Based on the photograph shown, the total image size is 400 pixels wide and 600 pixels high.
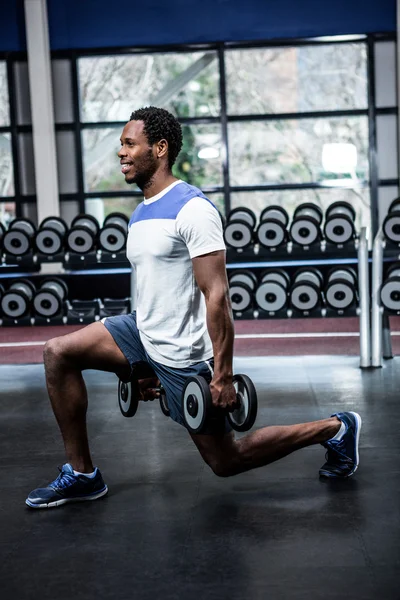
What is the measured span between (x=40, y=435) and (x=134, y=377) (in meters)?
1.14

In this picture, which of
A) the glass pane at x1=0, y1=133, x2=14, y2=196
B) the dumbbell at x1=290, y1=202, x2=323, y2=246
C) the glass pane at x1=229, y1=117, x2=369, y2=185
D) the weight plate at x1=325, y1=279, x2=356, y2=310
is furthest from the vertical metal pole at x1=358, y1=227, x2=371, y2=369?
the glass pane at x1=0, y1=133, x2=14, y2=196

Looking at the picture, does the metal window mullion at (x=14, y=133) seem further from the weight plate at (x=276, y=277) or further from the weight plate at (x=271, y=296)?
the weight plate at (x=271, y=296)

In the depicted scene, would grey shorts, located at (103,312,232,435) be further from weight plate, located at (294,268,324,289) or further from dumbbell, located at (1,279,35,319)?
dumbbell, located at (1,279,35,319)

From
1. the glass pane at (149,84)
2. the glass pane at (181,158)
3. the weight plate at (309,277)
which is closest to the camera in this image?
the weight plate at (309,277)

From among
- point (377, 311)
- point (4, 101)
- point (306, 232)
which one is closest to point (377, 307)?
point (377, 311)

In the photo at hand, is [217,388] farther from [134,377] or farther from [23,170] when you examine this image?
[23,170]

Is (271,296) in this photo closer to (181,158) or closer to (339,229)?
(339,229)

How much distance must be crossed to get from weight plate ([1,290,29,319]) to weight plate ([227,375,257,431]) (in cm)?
325

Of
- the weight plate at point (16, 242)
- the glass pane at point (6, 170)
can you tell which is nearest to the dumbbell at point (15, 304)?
the weight plate at point (16, 242)

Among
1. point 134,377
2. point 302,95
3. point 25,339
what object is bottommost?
point 25,339

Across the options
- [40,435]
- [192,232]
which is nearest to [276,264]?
[40,435]

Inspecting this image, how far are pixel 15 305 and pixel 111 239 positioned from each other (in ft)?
2.53

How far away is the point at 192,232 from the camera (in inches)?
88.2

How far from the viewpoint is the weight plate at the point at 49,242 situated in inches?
215
